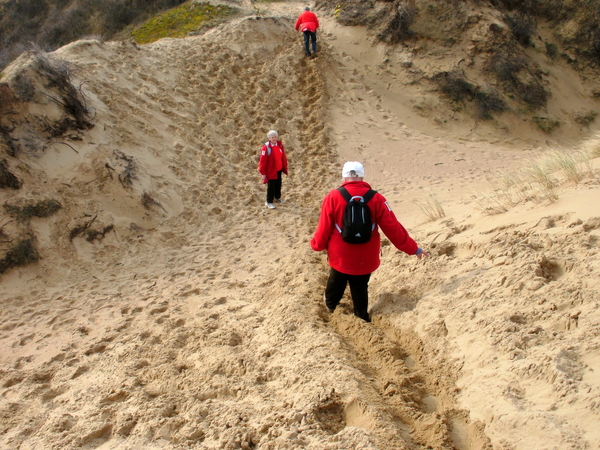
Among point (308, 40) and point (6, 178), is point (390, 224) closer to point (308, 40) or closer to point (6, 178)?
point (6, 178)

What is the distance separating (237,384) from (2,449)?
5.40ft

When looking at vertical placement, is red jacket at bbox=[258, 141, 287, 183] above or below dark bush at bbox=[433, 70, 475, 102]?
below

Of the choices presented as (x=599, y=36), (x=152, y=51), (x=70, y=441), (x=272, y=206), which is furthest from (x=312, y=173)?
(x=599, y=36)

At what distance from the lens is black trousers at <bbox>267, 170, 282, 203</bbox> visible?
7402 millimetres

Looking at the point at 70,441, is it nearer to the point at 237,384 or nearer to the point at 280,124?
the point at 237,384

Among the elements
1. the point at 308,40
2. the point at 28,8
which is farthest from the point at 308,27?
the point at 28,8

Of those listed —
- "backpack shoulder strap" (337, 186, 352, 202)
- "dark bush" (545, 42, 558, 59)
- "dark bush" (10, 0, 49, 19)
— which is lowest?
"backpack shoulder strap" (337, 186, 352, 202)

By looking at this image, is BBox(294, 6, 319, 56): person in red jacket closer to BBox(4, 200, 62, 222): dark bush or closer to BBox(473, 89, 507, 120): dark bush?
BBox(473, 89, 507, 120): dark bush

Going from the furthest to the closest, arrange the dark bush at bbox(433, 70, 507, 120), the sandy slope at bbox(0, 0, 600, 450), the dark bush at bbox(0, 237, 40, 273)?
the dark bush at bbox(433, 70, 507, 120)
the dark bush at bbox(0, 237, 40, 273)
the sandy slope at bbox(0, 0, 600, 450)

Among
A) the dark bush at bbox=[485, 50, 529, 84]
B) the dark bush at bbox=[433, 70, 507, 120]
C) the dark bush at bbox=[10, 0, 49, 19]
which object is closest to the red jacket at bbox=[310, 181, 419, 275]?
the dark bush at bbox=[433, 70, 507, 120]

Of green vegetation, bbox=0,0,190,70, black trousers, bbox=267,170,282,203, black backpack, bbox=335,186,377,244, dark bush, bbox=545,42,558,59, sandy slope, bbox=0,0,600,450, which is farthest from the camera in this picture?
green vegetation, bbox=0,0,190,70

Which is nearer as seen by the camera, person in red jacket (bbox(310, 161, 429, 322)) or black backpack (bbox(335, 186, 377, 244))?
black backpack (bbox(335, 186, 377, 244))

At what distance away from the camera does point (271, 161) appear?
7223 mm

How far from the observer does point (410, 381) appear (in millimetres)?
3355
